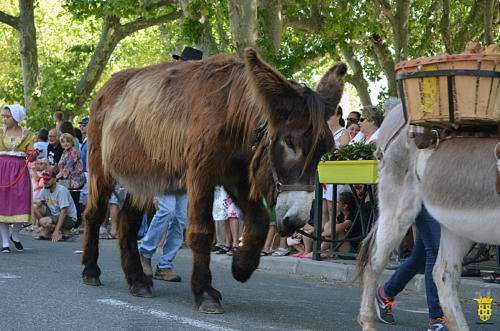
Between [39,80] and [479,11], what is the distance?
46.9ft

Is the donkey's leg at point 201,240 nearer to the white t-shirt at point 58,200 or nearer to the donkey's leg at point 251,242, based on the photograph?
the donkey's leg at point 251,242

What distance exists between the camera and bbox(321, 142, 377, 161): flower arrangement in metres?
8.90

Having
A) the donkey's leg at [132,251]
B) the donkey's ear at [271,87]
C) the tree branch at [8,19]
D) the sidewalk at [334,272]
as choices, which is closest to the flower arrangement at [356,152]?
the sidewalk at [334,272]

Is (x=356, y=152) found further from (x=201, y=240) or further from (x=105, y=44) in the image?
(x=105, y=44)

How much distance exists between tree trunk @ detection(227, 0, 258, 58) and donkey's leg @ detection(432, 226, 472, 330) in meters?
8.36

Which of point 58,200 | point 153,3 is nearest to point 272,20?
point 153,3

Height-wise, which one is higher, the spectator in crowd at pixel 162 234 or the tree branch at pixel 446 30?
the tree branch at pixel 446 30

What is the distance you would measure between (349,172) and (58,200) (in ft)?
22.0

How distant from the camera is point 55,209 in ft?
44.2

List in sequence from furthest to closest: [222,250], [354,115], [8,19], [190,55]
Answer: [8,19], [354,115], [222,250], [190,55]

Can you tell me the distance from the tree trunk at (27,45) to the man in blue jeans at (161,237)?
55.9ft

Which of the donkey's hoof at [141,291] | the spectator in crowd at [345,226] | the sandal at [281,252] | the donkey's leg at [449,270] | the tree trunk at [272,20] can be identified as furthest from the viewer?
the tree trunk at [272,20]

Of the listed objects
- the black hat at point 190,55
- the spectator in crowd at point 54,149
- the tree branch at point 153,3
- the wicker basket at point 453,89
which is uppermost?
the tree branch at point 153,3

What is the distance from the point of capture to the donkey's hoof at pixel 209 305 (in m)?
5.67
